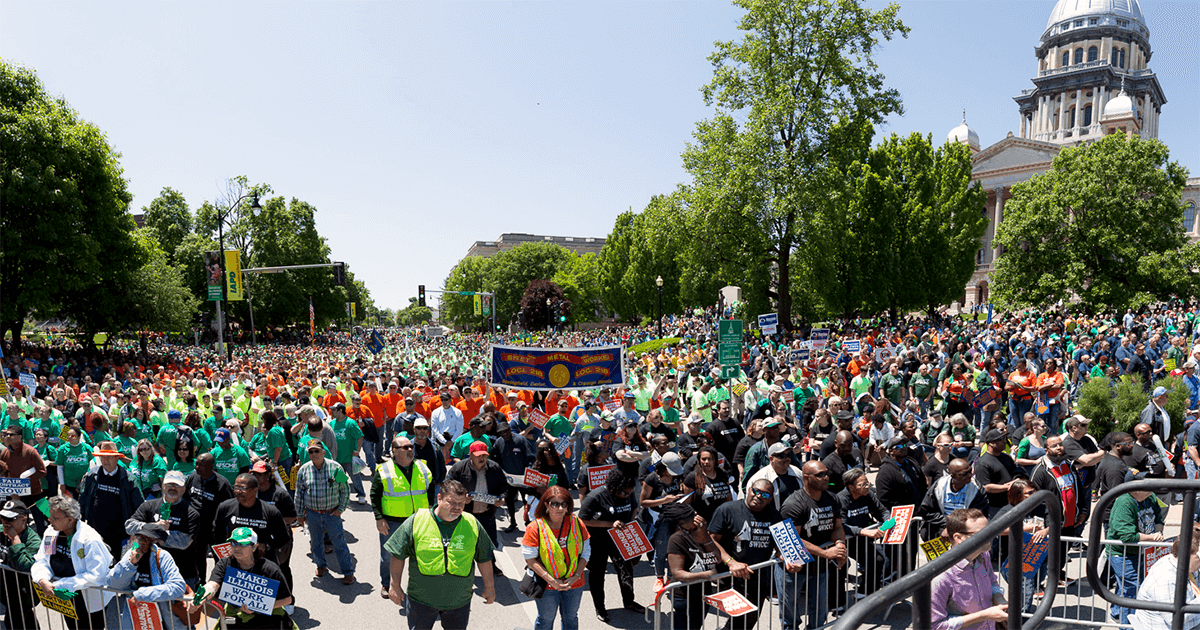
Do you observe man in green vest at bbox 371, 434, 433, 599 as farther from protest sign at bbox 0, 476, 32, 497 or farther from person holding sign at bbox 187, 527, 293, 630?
protest sign at bbox 0, 476, 32, 497

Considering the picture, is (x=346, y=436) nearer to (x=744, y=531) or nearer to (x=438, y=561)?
(x=438, y=561)

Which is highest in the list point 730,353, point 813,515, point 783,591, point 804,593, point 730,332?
point 730,332

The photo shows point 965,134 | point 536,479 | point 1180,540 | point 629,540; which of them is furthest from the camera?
point 965,134

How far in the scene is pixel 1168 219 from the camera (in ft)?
111

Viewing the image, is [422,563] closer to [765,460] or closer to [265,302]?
[765,460]

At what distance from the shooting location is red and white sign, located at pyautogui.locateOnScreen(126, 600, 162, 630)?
4.71m

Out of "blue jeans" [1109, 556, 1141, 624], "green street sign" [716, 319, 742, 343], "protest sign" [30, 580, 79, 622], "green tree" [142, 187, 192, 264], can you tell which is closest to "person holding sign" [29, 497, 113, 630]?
"protest sign" [30, 580, 79, 622]

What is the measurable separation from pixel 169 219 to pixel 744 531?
65.8 meters

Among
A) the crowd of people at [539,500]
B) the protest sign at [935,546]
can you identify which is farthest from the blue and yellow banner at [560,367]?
the protest sign at [935,546]

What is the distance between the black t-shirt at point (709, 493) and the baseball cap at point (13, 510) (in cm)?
542

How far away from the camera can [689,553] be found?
5410mm

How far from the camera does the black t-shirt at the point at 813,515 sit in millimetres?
5637

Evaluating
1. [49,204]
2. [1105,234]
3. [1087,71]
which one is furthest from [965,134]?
[49,204]

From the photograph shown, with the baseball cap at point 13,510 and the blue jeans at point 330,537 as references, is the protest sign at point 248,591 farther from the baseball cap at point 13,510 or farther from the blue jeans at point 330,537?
the blue jeans at point 330,537
